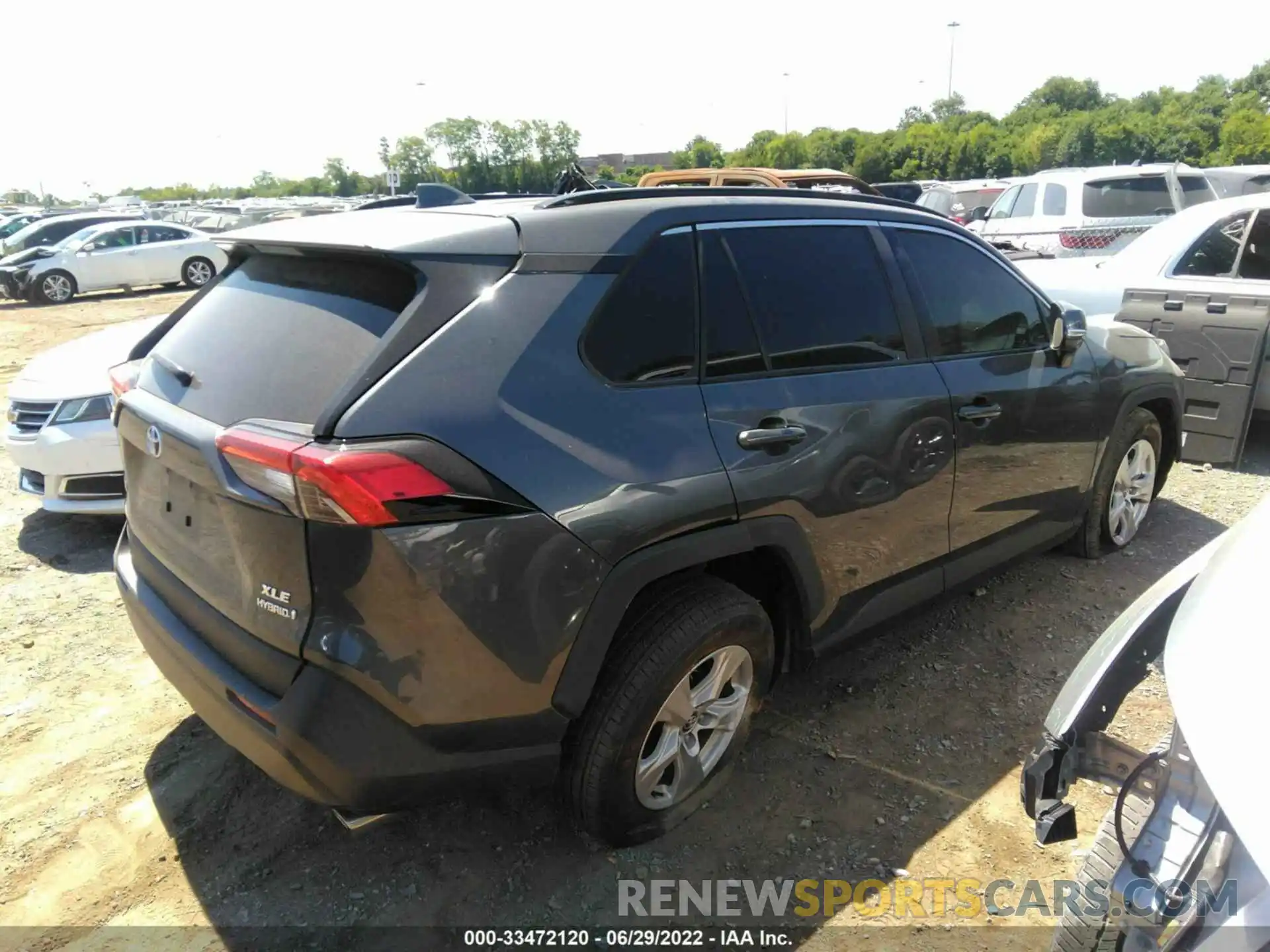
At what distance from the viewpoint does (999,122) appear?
6284 cm

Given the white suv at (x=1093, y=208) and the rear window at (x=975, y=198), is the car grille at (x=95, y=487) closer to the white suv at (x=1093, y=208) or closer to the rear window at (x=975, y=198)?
the white suv at (x=1093, y=208)

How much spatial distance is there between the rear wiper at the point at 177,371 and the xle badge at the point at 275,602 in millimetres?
689

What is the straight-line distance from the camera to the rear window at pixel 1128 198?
11312mm

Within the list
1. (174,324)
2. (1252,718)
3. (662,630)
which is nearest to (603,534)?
(662,630)

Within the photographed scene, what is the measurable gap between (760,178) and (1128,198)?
590 centimetres

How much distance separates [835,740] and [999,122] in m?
70.3

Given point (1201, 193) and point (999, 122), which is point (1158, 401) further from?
point (999, 122)

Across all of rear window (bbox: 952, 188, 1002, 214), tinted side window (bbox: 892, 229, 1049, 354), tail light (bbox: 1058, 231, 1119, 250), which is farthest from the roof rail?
rear window (bbox: 952, 188, 1002, 214)

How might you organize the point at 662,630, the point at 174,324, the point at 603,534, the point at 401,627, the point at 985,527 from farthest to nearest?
1. the point at 985,527
2. the point at 174,324
3. the point at 662,630
4. the point at 603,534
5. the point at 401,627

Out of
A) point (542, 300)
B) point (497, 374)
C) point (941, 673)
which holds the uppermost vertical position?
point (542, 300)

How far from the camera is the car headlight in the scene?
4.61m

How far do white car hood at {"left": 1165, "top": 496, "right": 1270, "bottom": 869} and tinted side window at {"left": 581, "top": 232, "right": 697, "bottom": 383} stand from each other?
1.36m

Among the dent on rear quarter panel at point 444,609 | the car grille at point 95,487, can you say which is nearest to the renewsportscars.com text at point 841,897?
the dent on rear quarter panel at point 444,609

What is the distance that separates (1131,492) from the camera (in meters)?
4.54
